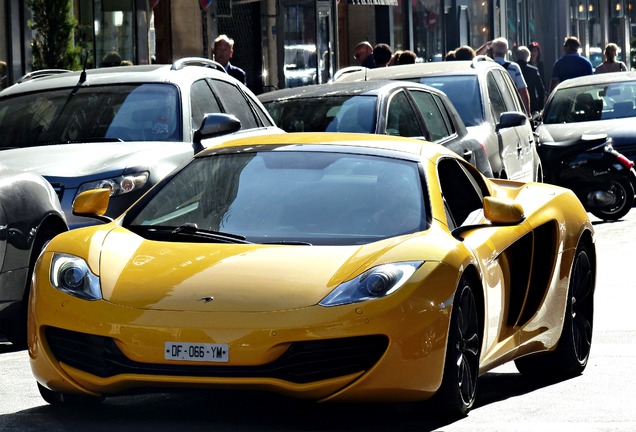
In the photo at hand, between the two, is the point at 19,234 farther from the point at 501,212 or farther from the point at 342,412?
the point at 501,212

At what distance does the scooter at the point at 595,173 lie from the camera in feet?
64.0

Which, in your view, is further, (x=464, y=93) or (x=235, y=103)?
(x=464, y=93)


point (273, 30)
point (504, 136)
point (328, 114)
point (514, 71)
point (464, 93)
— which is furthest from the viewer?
point (273, 30)

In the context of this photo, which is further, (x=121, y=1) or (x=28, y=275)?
(x=121, y=1)

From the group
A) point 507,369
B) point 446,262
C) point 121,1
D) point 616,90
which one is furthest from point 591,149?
point 446,262

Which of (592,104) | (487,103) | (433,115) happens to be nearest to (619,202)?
(487,103)

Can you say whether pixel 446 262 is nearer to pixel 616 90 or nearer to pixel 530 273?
pixel 530 273

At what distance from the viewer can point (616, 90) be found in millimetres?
23047

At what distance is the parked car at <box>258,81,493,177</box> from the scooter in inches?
170

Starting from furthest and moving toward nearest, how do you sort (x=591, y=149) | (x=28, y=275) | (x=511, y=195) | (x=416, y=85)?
1. (x=591, y=149)
2. (x=416, y=85)
3. (x=28, y=275)
4. (x=511, y=195)

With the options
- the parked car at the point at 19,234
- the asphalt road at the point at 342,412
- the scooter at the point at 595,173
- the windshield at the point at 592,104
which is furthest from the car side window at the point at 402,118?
the windshield at the point at 592,104

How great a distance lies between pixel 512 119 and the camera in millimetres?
15820

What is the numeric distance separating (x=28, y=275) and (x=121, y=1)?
15.8 metres

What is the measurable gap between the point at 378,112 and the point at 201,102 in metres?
1.65
